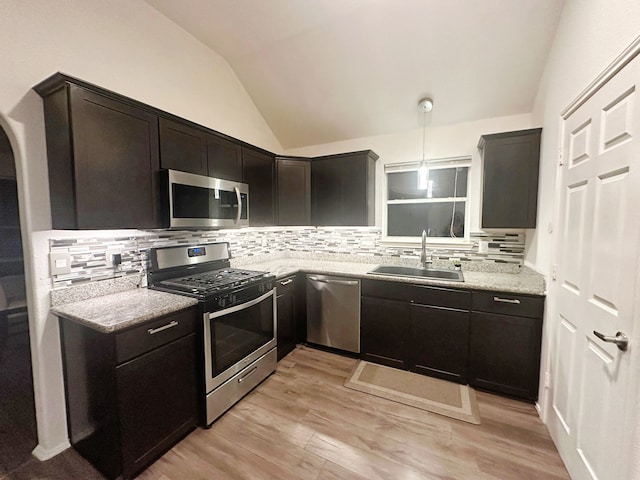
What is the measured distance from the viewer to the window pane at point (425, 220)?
3.01 meters

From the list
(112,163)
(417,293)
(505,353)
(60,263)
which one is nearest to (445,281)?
(417,293)

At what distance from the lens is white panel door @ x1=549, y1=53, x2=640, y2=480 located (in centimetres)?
107

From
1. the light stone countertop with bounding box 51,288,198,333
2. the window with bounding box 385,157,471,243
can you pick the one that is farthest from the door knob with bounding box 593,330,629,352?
the light stone countertop with bounding box 51,288,198,333

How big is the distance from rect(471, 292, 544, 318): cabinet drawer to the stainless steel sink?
1.37 feet

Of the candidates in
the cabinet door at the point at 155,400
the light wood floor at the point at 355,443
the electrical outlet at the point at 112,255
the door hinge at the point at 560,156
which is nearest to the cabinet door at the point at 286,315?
the light wood floor at the point at 355,443

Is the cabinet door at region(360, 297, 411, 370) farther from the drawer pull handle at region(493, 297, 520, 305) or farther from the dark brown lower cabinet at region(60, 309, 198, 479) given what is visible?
the dark brown lower cabinet at region(60, 309, 198, 479)

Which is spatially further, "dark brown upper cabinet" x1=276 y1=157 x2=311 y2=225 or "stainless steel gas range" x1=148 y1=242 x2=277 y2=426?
"dark brown upper cabinet" x1=276 y1=157 x2=311 y2=225

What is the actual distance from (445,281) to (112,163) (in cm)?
267

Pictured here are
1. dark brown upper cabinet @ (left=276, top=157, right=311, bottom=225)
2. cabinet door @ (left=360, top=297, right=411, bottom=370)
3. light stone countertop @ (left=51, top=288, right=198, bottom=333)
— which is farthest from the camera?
dark brown upper cabinet @ (left=276, top=157, right=311, bottom=225)

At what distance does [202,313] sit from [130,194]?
0.93m

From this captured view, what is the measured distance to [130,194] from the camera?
5.65ft

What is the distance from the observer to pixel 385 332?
2.61 metres

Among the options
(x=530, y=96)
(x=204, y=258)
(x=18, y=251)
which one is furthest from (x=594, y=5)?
(x=18, y=251)

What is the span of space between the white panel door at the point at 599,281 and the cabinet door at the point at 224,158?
2558 mm
